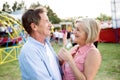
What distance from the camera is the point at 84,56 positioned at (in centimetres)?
268

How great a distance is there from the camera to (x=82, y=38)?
2730 mm

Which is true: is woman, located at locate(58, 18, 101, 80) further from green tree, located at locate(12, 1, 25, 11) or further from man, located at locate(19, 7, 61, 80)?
green tree, located at locate(12, 1, 25, 11)

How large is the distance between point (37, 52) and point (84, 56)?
462mm

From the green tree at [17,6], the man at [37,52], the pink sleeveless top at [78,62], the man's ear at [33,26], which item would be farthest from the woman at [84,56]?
the green tree at [17,6]

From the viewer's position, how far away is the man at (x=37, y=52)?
2.42 metres

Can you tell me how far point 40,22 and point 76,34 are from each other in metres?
0.37

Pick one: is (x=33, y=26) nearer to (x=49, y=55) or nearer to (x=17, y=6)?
(x=49, y=55)

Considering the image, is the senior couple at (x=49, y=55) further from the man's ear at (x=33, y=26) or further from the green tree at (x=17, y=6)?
the green tree at (x=17, y=6)

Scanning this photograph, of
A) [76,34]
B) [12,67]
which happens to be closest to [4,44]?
[12,67]

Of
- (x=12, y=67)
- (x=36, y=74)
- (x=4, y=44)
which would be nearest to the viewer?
(x=36, y=74)

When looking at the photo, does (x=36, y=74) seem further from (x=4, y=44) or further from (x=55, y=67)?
(x=4, y=44)

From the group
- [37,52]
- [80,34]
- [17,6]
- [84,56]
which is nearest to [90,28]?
[80,34]

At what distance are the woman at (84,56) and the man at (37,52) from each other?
0.12 m

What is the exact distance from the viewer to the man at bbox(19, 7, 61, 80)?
2.42 m
